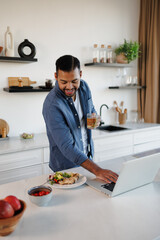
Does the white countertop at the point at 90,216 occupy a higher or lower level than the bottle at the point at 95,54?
lower

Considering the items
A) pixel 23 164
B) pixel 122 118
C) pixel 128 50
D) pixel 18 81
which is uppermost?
pixel 128 50

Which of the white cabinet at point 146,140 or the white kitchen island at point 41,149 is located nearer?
the white kitchen island at point 41,149

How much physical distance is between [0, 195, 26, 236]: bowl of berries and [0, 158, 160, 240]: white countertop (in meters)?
0.04

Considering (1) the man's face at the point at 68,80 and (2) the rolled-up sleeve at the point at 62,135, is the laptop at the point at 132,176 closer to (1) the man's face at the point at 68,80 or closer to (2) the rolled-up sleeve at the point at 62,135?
(2) the rolled-up sleeve at the point at 62,135

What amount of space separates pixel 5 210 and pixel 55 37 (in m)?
2.77


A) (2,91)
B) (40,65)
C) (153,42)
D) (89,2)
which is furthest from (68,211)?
(153,42)

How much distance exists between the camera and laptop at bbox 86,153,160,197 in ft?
4.06

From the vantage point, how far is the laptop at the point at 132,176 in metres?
1.24

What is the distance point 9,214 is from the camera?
929mm

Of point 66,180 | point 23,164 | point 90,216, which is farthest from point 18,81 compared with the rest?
point 90,216

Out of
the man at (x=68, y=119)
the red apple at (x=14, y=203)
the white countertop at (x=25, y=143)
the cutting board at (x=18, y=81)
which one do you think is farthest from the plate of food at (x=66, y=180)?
the cutting board at (x=18, y=81)

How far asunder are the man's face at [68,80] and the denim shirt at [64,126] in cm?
9

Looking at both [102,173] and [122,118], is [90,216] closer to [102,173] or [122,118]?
[102,173]

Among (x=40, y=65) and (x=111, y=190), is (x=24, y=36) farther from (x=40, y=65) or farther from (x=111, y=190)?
(x=111, y=190)
